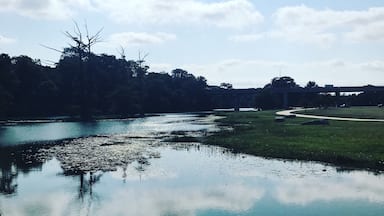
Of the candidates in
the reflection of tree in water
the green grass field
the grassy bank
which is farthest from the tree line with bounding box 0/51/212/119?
the grassy bank

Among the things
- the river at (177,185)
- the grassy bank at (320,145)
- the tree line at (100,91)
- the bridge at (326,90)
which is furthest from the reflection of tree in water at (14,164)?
the bridge at (326,90)

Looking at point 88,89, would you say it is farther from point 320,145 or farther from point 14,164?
point 320,145

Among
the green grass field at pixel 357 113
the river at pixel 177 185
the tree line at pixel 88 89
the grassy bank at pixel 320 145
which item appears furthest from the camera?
the tree line at pixel 88 89

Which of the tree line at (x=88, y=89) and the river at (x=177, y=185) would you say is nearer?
Answer: the river at (x=177, y=185)

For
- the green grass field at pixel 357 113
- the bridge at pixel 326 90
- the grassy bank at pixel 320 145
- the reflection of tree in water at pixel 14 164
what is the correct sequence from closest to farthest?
1. the reflection of tree in water at pixel 14 164
2. the grassy bank at pixel 320 145
3. the green grass field at pixel 357 113
4. the bridge at pixel 326 90

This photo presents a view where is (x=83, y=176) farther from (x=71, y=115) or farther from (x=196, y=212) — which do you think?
(x=71, y=115)

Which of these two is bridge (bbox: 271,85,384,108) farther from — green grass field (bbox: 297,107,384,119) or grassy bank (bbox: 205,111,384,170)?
grassy bank (bbox: 205,111,384,170)

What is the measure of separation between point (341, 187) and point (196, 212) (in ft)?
29.9

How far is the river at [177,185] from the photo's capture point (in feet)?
72.1

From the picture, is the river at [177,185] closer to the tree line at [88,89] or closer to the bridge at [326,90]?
the tree line at [88,89]

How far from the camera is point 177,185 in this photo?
27.3 metres

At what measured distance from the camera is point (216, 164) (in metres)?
34.2

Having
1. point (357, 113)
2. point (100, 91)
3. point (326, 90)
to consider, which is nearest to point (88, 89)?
point (100, 91)

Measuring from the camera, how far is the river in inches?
866
